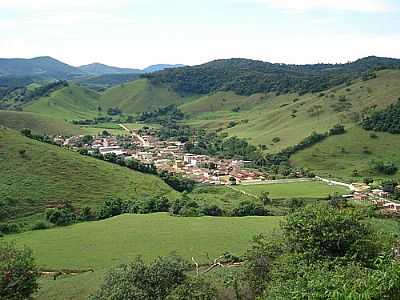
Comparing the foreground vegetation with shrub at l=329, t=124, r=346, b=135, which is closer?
the foreground vegetation

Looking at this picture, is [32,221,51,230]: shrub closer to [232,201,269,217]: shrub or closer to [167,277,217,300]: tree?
[232,201,269,217]: shrub

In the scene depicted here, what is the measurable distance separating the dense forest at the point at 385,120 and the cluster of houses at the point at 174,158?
32.5 m

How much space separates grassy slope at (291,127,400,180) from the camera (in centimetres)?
10350

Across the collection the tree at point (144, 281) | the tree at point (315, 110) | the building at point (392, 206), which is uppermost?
the tree at point (315, 110)

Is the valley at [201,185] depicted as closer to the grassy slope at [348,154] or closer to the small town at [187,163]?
the grassy slope at [348,154]

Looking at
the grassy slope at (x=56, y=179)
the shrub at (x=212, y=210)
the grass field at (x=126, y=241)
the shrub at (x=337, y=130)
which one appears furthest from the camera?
the shrub at (x=337, y=130)

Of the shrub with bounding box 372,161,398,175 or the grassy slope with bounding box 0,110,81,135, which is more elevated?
the grassy slope with bounding box 0,110,81,135

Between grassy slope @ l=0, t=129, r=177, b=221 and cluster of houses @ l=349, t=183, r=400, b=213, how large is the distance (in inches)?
1227

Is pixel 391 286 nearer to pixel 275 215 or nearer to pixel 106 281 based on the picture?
pixel 106 281

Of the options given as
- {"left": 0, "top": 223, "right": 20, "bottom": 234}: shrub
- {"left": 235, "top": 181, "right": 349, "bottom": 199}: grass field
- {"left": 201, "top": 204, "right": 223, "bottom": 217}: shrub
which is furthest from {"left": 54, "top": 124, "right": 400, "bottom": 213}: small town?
{"left": 0, "top": 223, "right": 20, "bottom": 234}: shrub

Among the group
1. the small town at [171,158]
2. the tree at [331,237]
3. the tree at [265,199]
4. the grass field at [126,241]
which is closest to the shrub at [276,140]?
the small town at [171,158]

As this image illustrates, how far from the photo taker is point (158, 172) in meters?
89.9

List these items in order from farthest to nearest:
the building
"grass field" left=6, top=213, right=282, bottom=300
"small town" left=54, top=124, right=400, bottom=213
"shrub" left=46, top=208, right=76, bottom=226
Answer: "small town" left=54, top=124, right=400, bottom=213 < the building < "shrub" left=46, top=208, right=76, bottom=226 < "grass field" left=6, top=213, right=282, bottom=300

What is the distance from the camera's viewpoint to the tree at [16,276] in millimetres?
29658
